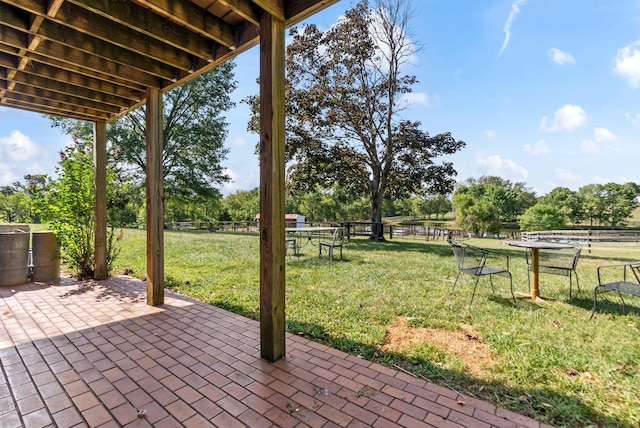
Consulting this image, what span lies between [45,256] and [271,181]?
472 cm

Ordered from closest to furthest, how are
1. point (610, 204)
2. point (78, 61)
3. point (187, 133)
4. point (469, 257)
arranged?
point (78, 61) → point (469, 257) → point (187, 133) → point (610, 204)

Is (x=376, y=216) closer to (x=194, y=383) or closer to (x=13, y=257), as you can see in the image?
(x=13, y=257)

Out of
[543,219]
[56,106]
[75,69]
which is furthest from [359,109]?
[543,219]

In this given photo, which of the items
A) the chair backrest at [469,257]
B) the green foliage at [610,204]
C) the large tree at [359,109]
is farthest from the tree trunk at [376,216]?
the green foliage at [610,204]

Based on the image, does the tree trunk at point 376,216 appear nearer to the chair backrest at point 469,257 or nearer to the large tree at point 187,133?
the chair backrest at point 469,257

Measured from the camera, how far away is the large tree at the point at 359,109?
11.6 m

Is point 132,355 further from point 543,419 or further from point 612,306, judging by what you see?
point 612,306

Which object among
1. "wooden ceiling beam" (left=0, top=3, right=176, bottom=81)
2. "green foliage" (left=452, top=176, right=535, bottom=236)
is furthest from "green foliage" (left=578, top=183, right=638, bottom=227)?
"wooden ceiling beam" (left=0, top=3, right=176, bottom=81)

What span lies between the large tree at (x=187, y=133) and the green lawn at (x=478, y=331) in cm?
1100

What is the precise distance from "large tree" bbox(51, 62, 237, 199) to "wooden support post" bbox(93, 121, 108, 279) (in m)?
10.9

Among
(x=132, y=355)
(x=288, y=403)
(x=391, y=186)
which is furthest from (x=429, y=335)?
(x=391, y=186)

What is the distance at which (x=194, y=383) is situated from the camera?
6.11ft

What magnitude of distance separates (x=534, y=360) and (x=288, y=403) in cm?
195

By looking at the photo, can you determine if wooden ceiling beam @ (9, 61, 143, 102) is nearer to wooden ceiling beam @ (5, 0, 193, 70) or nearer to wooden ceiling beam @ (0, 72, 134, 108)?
wooden ceiling beam @ (0, 72, 134, 108)
